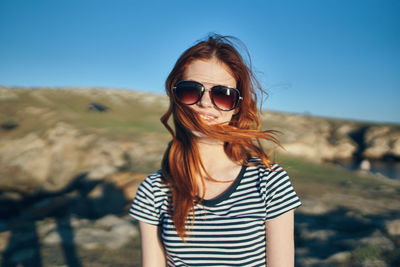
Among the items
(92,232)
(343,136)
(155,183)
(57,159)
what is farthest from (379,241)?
(343,136)

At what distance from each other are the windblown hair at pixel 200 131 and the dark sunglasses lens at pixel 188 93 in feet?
0.19

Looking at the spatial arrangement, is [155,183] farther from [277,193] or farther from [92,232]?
[92,232]

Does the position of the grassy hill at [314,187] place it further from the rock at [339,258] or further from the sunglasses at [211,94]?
the sunglasses at [211,94]

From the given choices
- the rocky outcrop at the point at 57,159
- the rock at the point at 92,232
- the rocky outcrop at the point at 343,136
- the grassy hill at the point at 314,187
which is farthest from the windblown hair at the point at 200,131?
the rocky outcrop at the point at 343,136

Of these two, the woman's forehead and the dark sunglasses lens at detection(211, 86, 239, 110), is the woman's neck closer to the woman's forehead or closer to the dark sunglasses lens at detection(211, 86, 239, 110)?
the dark sunglasses lens at detection(211, 86, 239, 110)

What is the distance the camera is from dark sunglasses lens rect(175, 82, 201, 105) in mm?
1920

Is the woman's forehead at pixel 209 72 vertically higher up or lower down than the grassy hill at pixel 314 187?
higher up

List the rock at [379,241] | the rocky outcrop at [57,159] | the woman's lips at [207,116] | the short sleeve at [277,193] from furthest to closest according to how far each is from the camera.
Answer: the rocky outcrop at [57,159] < the rock at [379,241] < the woman's lips at [207,116] < the short sleeve at [277,193]

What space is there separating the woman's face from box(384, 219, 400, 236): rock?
5.20 m

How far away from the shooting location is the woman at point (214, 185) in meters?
1.66

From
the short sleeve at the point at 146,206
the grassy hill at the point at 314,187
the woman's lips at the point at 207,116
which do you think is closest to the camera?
the short sleeve at the point at 146,206

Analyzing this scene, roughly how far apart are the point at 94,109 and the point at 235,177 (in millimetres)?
22656

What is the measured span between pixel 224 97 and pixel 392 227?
215 inches

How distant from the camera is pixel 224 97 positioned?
75.8 inches
